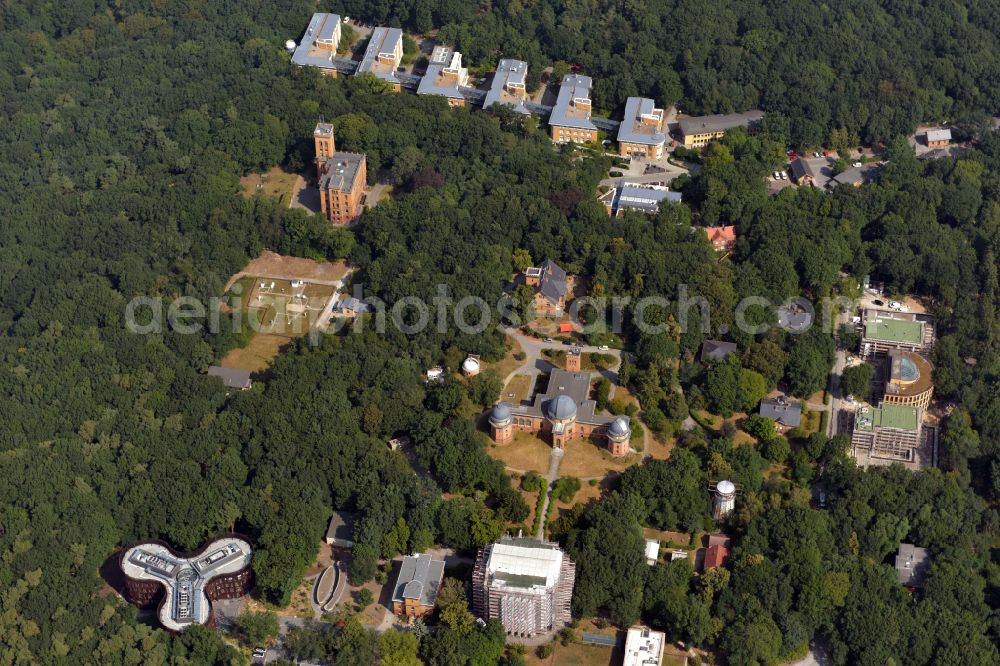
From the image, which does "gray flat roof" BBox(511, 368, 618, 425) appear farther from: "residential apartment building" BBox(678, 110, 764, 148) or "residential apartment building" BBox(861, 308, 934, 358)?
"residential apartment building" BBox(678, 110, 764, 148)

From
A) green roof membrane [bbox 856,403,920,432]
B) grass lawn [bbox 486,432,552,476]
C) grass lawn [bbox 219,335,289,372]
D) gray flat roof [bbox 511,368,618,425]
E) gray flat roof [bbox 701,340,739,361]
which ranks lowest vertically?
grass lawn [bbox 219,335,289,372]

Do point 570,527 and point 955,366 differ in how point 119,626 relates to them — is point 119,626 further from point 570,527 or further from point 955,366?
point 955,366

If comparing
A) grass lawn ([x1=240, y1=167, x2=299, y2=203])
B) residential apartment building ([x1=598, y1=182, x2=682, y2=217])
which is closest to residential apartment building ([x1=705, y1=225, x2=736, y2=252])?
residential apartment building ([x1=598, y1=182, x2=682, y2=217])

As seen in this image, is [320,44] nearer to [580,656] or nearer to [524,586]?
[524,586]

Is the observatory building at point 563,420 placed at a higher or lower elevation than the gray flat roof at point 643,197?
lower

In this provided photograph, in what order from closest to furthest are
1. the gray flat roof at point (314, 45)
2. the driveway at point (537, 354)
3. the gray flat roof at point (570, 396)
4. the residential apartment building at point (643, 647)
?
the residential apartment building at point (643, 647), the gray flat roof at point (570, 396), the driveway at point (537, 354), the gray flat roof at point (314, 45)

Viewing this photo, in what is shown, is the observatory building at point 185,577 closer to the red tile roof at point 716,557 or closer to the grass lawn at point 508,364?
the grass lawn at point 508,364

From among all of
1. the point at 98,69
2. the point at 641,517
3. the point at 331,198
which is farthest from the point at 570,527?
the point at 98,69

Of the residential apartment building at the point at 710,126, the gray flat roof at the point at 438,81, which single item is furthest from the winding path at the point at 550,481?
the gray flat roof at the point at 438,81
